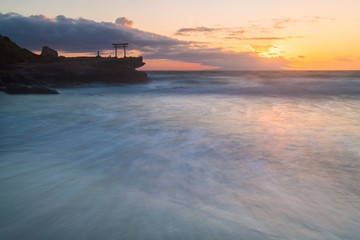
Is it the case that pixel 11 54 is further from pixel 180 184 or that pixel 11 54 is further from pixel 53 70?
pixel 180 184

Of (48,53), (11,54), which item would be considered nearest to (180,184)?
(11,54)

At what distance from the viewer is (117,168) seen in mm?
3773

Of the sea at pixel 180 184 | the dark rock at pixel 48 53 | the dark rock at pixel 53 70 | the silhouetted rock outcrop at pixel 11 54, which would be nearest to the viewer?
the sea at pixel 180 184

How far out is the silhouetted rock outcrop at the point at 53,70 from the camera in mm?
18047

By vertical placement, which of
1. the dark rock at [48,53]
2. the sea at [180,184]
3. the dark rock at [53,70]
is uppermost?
the dark rock at [48,53]

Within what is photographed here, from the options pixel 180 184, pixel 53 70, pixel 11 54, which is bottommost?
pixel 180 184

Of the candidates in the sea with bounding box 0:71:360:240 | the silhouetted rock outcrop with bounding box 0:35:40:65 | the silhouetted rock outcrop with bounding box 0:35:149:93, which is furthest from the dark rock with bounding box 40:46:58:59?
the sea with bounding box 0:71:360:240

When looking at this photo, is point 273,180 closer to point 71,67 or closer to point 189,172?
point 189,172

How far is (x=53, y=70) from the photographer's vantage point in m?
22.6

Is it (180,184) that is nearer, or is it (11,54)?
(180,184)

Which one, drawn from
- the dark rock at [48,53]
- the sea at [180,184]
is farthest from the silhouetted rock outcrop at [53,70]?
the sea at [180,184]

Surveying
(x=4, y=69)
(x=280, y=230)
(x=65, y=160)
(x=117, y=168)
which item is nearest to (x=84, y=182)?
(x=117, y=168)

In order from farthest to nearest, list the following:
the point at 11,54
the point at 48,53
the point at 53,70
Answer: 1. the point at 48,53
2. the point at 11,54
3. the point at 53,70

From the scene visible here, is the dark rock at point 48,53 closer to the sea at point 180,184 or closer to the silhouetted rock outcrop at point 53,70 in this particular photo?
the silhouetted rock outcrop at point 53,70
